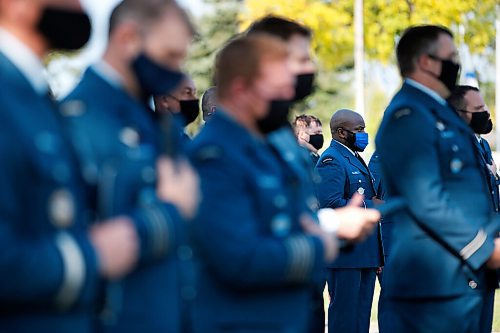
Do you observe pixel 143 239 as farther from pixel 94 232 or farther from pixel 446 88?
pixel 446 88

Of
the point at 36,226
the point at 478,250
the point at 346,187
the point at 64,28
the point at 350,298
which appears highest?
the point at 64,28

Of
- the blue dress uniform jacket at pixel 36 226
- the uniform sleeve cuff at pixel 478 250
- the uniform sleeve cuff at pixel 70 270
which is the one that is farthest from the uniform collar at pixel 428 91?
the uniform sleeve cuff at pixel 70 270

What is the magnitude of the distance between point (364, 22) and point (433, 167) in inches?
913

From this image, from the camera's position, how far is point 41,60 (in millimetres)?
3066

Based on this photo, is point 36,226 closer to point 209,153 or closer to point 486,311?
point 209,153

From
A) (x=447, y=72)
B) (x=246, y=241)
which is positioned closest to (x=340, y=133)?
(x=447, y=72)

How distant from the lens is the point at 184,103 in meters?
5.50

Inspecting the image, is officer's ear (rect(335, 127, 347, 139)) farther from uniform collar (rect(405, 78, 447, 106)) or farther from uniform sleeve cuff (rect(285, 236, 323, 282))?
uniform sleeve cuff (rect(285, 236, 323, 282))

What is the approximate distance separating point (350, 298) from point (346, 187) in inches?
35.2

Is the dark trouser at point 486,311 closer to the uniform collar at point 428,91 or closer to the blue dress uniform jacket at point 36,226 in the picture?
the uniform collar at point 428,91

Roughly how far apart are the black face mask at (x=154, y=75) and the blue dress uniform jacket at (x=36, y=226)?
52 cm

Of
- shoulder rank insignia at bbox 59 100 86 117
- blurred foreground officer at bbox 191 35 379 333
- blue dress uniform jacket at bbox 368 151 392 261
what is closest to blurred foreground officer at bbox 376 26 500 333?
blurred foreground officer at bbox 191 35 379 333

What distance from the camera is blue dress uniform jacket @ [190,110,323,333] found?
382cm

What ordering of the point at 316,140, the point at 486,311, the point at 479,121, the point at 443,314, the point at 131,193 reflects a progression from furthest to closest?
the point at 316,140
the point at 479,121
the point at 486,311
the point at 443,314
the point at 131,193
